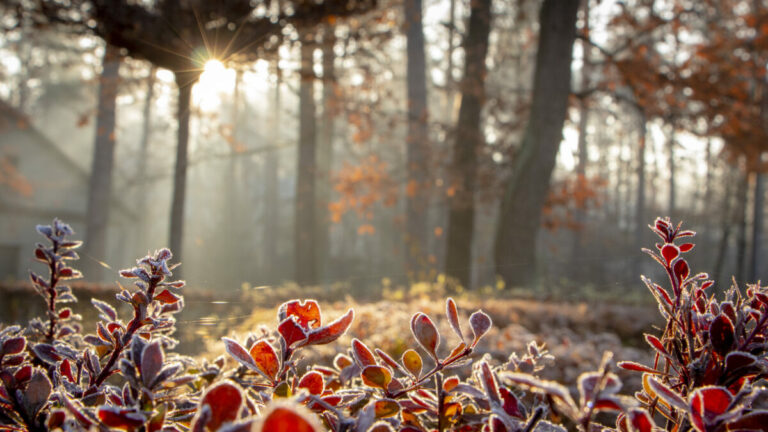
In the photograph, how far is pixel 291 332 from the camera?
548 millimetres

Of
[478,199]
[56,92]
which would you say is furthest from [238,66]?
[56,92]

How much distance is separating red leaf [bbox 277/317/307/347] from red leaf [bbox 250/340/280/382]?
1.5 inches

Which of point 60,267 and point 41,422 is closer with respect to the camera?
point 41,422

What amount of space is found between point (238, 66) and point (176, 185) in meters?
1.67

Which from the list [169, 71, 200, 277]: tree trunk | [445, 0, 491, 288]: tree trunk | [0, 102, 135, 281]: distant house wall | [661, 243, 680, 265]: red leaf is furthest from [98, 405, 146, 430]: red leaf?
[0, 102, 135, 281]: distant house wall

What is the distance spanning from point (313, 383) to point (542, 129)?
8205 millimetres

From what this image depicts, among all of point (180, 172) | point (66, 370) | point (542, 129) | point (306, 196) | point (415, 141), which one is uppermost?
point (415, 141)

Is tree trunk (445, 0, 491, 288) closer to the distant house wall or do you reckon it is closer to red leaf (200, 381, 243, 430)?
red leaf (200, 381, 243, 430)

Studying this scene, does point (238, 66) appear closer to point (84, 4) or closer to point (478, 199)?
point (84, 4)

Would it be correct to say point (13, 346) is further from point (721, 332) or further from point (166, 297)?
point (721, 332)

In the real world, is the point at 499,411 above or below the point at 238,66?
below

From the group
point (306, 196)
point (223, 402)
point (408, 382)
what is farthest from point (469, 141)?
point (223, 402)

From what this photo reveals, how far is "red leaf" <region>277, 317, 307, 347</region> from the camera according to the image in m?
0.54

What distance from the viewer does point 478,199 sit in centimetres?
1077
